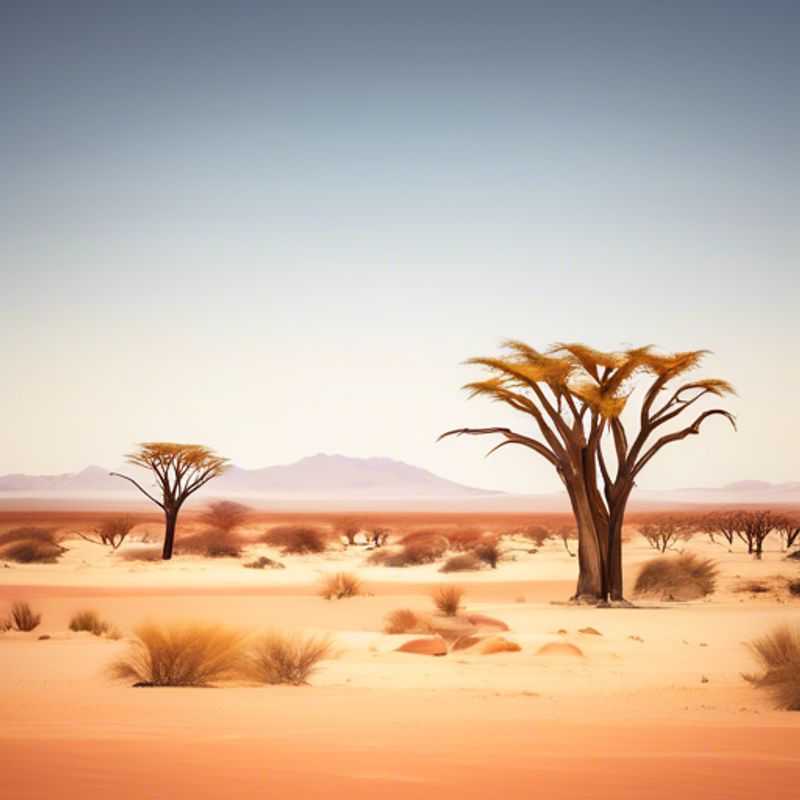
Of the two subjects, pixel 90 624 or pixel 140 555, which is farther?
pixel 140 555

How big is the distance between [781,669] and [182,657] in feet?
21.3

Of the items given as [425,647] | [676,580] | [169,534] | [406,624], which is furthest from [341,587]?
[169,534]

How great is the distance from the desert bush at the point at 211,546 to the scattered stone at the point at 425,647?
32418 mm

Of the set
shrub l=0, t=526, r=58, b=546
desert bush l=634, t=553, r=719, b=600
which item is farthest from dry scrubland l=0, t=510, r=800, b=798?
shrub l=0, t=526, r=58, b=546

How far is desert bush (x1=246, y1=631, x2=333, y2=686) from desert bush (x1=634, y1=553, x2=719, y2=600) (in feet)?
54.5

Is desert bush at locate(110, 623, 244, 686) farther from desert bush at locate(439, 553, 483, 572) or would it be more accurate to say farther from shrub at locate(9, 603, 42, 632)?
desert bush at locate(439, 553, 483, 572)

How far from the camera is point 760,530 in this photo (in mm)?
40250

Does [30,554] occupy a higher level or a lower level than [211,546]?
lower

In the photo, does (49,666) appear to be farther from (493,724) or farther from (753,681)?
(753,681)

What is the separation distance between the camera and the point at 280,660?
461 inches

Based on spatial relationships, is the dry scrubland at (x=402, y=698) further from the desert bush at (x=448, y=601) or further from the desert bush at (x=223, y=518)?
the desert bush at (x=223, y=518)

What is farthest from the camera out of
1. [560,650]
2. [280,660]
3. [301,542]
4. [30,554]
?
[301,542]

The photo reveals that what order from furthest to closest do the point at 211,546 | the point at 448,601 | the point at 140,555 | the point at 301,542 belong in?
the point at 301,542
the point at 211,546
the point at 140,555
the point at 448,601

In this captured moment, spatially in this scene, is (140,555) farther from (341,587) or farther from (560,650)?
(560,650)
